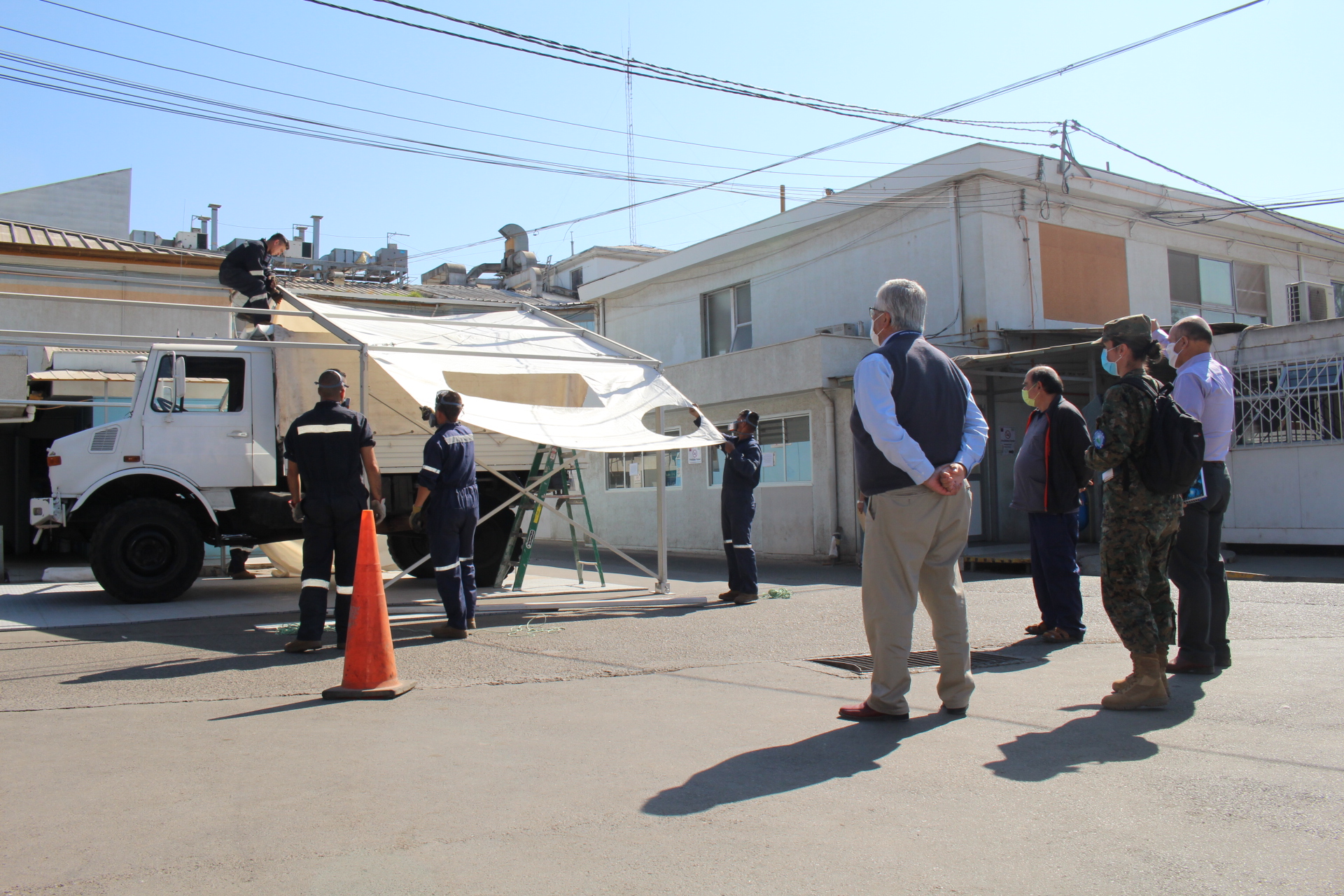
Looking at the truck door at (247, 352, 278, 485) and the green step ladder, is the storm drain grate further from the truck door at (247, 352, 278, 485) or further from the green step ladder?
the truck door at (247, 352, 278, 485)

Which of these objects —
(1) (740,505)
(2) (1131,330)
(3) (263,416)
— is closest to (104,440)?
(3) (263,416)

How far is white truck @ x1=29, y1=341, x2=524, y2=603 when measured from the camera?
30.9ft

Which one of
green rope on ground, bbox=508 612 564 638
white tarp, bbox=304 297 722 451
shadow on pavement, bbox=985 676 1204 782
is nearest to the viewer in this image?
shadow on pavement, bbox=985 676 1204 782

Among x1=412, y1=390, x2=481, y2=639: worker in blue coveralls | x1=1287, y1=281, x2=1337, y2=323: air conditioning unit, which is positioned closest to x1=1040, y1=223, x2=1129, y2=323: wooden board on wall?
x1=1287, y1=281, x2=1337, y2=323: air conditioning unit

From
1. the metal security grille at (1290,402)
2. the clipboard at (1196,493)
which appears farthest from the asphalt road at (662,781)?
the metal security grille at (1290,402)

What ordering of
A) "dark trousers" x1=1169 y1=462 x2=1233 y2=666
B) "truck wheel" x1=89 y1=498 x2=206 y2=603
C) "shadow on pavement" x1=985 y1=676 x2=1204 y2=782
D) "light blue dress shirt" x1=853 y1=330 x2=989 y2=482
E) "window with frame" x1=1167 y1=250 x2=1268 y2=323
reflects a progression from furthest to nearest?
"window with frame" x1=1167 y1=250 x2=1268 y2=323 < "truck wheel" x1=89 y1=498 x2=206 y2=603 < "dark trousers" x1=1169 y1=462 x2=1233 y2=666 < "light blue dress shirt" x1=853 y1=330 x2=989 y2=482 < "shadow on pavement" x1=985 y1=676 x2=1204 y2=782

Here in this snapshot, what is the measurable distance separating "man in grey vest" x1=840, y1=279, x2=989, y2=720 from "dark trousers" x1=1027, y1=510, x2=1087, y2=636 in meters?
2.75

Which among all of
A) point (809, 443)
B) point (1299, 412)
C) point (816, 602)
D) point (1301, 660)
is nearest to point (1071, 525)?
point (1301, 660)

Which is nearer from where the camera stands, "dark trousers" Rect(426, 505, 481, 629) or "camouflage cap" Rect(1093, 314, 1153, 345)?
"camouflage cap" Rect(1093, 314, 1153, 345)

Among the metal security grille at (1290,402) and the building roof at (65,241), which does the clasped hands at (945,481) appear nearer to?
the metal security grille at (1290,402)

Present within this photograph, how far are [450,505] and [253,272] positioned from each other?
207 inches

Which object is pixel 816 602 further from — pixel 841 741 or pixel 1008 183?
pixel 1008 183

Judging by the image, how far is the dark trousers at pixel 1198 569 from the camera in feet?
17.5

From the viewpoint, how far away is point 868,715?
4.41 metres
